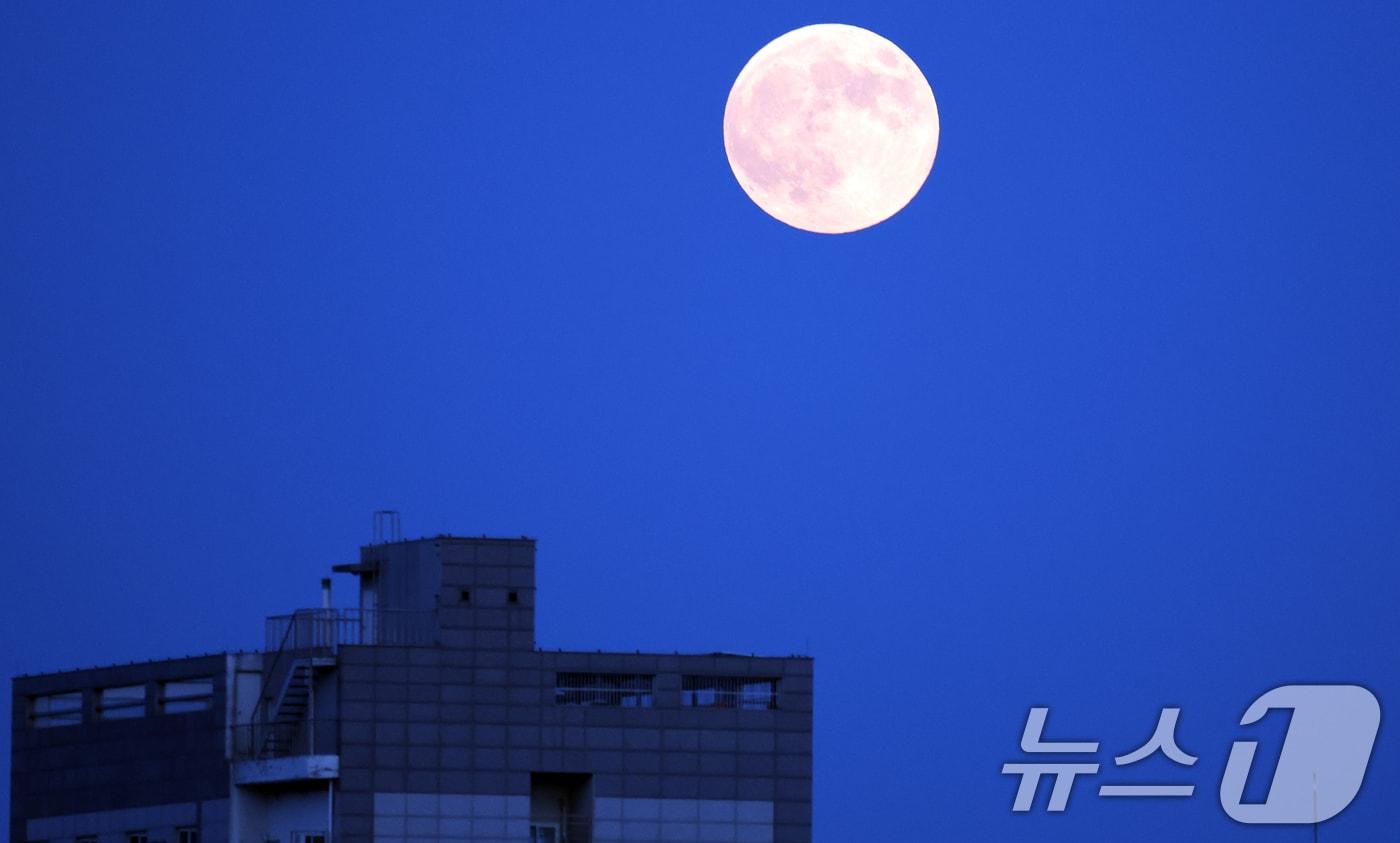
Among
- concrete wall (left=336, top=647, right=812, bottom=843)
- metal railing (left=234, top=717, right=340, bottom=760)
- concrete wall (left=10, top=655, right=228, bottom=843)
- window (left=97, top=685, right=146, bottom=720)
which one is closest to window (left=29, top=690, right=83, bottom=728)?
concrete wall (left=10, top=655, right=228, bottom=843)

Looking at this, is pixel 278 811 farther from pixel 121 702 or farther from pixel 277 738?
pixel 121 702

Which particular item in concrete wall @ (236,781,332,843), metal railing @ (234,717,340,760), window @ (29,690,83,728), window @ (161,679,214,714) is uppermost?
window @ (29,690,83,728)

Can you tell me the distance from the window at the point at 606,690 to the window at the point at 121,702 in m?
14.8

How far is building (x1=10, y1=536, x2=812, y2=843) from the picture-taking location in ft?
309

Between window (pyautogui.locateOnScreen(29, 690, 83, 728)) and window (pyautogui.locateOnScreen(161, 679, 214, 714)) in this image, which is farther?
window (pyautogui.locateOnScreen(29, 690, 83, 728))

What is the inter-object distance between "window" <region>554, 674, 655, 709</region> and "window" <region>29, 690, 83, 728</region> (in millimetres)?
18093

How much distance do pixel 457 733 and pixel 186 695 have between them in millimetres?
9796

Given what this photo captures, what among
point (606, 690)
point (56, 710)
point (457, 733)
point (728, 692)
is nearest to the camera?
point (457, 733)

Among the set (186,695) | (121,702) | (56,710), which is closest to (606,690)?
(186,695)

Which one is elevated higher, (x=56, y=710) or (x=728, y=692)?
(x=56, y=710)

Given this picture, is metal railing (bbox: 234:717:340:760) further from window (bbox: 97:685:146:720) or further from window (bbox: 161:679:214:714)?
window (bbox: 97:685:146:720)

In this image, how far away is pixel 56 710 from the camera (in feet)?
336

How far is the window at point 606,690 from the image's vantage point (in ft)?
316

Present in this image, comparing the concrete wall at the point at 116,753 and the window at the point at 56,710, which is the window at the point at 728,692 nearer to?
the concrete wall at the point at 116,753
